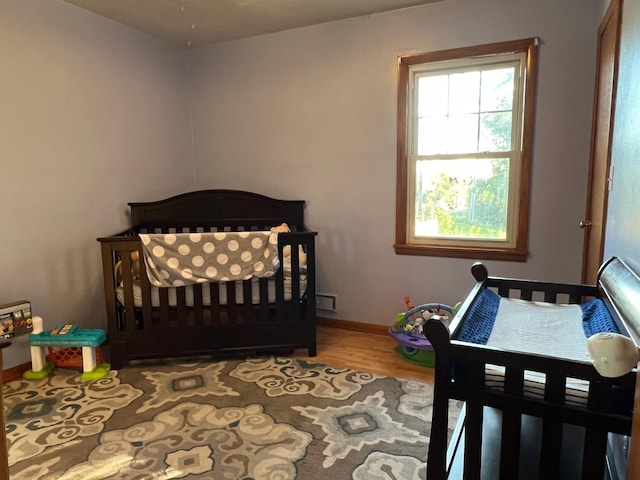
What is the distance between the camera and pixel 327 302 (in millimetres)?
3314

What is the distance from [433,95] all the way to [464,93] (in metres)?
0.20

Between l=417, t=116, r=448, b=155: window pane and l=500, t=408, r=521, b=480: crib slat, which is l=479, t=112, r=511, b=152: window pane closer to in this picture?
l=417, t=116, r=448, b=155: window pane

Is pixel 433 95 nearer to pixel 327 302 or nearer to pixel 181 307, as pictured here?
pixel 327 302

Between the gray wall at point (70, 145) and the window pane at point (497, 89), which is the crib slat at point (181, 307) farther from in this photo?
the window pane at point (497, 89)

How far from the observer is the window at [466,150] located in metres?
2.61

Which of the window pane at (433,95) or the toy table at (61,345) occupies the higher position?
the window pane at (433,95)

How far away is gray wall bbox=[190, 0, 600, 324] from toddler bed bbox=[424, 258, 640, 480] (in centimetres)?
139

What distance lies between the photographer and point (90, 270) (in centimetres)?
291

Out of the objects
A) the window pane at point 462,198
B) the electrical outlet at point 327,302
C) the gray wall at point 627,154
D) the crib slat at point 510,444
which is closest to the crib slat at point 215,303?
the electrical outlet at point 327,302

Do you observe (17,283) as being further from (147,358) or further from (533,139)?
(533,139)

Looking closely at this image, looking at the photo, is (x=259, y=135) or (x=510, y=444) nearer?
(x=510, y=444)

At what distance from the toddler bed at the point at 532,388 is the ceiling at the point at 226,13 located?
2260mm

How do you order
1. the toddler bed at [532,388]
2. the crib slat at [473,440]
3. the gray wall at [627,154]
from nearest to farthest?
the toddler bed at [532,388] → the crib slat at [473,440] → the gray wall at [627,154]

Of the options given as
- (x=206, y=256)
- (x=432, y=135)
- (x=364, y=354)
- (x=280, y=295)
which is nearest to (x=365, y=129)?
(x=432, y=135)
